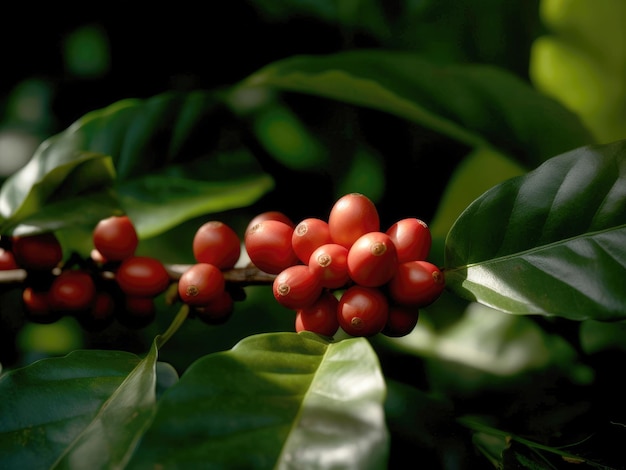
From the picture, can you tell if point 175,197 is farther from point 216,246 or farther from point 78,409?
point 78,409

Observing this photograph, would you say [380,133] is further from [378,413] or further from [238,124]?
[378,413]

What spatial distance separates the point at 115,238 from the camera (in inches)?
31.4

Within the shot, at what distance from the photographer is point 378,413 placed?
0.46 meters

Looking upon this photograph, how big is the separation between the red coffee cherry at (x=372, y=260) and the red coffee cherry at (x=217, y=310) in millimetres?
234

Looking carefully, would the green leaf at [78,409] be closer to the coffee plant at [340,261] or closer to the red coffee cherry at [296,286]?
the coffee plant at [340,261]

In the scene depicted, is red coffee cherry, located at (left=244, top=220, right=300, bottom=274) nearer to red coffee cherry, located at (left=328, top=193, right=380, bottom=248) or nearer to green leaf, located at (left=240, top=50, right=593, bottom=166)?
red coffee cherry, located at (left=328, top=193, right=380, bottom=248)

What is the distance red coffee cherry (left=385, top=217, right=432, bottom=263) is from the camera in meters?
0.67

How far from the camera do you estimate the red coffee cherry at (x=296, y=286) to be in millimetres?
632

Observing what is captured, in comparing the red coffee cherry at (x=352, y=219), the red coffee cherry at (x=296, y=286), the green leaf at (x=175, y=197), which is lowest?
the green leaf at (x=175, y=197)

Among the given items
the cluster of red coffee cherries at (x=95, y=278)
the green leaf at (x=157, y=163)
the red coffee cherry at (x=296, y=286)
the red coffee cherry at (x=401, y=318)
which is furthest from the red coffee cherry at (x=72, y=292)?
the red coffee cherry at (x=401, y=318)

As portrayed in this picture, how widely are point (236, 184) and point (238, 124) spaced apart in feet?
0.69

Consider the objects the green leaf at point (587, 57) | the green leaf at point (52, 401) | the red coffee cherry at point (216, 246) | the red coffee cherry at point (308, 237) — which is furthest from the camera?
the green leaf at point (587, 57)

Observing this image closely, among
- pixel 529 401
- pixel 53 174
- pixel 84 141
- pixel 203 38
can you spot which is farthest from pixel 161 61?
pixel 529 401

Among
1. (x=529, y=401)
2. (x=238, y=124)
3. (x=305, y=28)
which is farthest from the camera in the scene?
(x=305, y=28)
